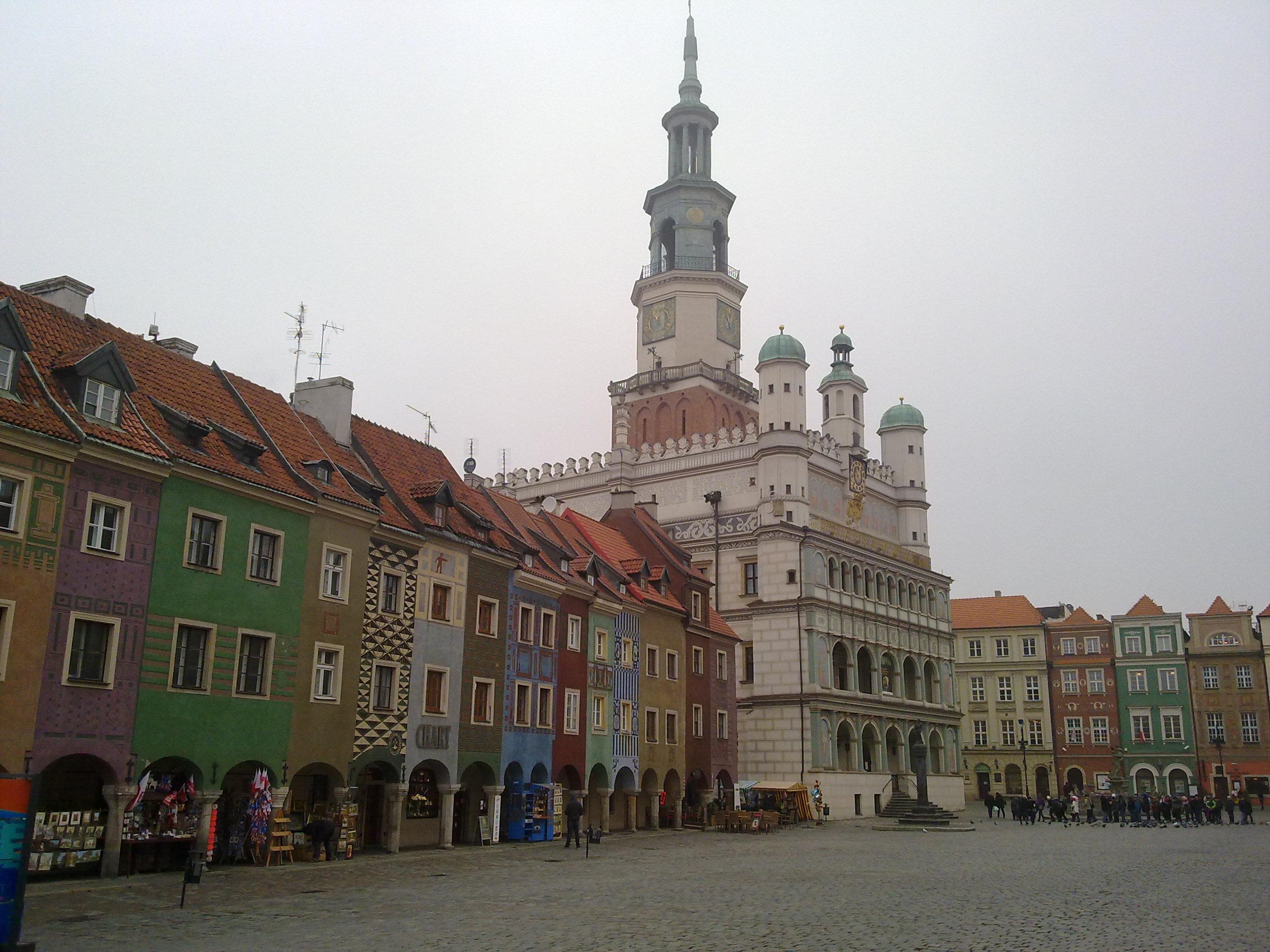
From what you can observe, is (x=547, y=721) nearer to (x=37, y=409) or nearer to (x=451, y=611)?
(x=451, y=611)

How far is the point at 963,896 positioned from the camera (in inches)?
907

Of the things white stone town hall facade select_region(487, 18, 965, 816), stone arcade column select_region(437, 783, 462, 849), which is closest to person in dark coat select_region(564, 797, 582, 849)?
stone arcade column select_region(437, 783, 462, 849)

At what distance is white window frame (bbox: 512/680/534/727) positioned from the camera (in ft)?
125

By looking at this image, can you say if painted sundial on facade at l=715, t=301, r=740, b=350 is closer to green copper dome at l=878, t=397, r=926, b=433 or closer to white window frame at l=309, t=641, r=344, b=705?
green copper dome at l=878, t=397, r=926, b=433

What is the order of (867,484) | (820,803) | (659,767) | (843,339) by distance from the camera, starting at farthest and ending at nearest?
(843,339) < (867,484) < (820,803) < (659,767)

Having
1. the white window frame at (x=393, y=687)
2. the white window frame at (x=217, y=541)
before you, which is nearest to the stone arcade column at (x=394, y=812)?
the white window frame at (x=393, y=687)

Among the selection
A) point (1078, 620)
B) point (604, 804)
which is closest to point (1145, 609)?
point (1078, 620)

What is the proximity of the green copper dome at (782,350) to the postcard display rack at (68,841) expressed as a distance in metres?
48.6

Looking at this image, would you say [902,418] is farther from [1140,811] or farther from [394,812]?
[394,812]

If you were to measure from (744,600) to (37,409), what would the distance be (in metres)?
45.8

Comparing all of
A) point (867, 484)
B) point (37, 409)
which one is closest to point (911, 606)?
point (867, 484)

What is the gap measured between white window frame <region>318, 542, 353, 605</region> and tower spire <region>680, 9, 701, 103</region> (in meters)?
57.7

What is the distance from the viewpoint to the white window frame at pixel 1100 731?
89312 millimetres

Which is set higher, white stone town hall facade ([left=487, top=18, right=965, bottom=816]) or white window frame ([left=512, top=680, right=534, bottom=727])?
white stone town hall facade ([left=487, top=18, right=965, bottom=816])
